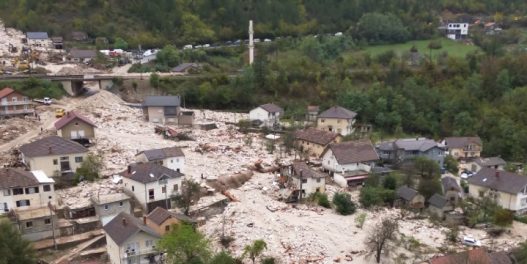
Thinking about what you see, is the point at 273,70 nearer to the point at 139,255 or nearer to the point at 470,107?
the point at 470,107

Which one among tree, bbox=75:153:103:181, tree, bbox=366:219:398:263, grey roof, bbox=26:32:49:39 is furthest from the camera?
grey roof, bbox=26:32:49:39

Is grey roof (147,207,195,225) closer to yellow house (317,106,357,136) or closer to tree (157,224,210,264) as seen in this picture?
tree (157,224,210,264)

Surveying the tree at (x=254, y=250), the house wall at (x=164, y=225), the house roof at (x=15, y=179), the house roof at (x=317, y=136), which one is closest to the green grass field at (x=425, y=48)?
the house roof at (x=317, y=136)

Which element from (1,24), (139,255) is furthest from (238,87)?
(1,24)

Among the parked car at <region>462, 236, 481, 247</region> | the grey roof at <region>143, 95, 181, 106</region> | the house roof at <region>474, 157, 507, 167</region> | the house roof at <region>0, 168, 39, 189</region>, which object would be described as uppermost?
the grey roof at <region>143, 95, 181, 106</region>

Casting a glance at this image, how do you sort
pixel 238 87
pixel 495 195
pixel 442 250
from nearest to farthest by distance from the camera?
pixel 442 250 → pixel 495 195 → pixel 238 87

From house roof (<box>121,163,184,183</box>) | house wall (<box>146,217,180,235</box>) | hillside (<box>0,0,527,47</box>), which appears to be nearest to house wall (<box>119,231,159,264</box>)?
house wall (<box>146,217,180,235</box>)

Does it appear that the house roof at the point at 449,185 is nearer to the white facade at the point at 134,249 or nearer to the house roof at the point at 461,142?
the house roof at the point at 461,142

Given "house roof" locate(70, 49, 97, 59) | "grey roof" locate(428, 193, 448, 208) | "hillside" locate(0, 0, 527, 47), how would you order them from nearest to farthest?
"grey roof" locate(428, 193, 448, 208) → "house roof" locate(70, 49, 97, 59) → "hillside" locate(0, 0, 527, 47)
